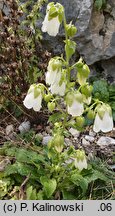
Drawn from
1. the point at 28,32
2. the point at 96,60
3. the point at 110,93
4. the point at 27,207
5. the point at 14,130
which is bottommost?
the point at 27,207

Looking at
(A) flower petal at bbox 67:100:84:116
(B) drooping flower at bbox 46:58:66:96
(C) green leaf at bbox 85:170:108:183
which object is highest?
(B) drooping flower at bbox 46:58:66:96

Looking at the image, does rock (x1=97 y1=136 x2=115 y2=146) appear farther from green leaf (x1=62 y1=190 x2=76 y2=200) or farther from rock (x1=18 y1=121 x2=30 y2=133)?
green leaf (x1=62 y1=190 x2=76 y2=200)

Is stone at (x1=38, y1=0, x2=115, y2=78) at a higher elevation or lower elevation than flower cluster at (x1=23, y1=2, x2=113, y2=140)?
higher

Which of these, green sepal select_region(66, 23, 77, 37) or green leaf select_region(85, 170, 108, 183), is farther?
green leaf select_region(85, 170, 108, 183)

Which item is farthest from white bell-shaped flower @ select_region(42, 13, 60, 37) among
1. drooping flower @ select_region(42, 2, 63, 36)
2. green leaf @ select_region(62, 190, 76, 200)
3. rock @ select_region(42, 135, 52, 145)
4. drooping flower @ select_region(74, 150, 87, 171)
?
rock @ select_region(42, 135, 52, 145)

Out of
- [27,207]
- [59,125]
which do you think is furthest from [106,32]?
[27,207]

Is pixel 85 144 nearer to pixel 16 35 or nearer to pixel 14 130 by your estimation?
pixel 14 130
